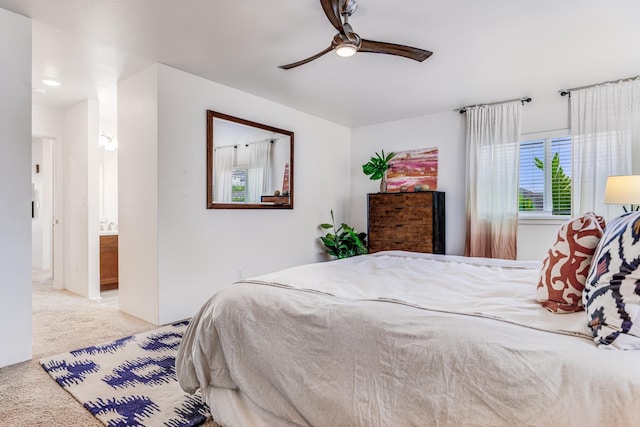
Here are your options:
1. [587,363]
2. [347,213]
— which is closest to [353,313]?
[587,363]

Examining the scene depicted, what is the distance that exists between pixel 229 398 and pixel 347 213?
419 cm

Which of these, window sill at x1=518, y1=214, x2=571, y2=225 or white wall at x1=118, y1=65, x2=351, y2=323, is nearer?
white wall at x1=118, y1=65, x2=351, y2=323

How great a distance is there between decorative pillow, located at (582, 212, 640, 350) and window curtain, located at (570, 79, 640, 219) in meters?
3.03

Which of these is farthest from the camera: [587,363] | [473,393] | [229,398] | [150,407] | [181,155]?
[181,155]

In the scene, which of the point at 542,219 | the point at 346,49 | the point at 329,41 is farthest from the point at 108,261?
the point at 542,219

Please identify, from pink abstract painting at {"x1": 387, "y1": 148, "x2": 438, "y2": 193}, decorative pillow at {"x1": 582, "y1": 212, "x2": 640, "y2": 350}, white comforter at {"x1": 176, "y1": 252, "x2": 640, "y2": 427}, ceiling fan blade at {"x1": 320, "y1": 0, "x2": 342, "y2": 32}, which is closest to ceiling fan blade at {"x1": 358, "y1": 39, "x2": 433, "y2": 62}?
ceiling fan blade at {"x1": 320, "y1": 0, "x2": 342, "y2": 32}

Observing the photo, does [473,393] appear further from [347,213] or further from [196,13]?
[347,213]

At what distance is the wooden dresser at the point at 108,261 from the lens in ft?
15.0

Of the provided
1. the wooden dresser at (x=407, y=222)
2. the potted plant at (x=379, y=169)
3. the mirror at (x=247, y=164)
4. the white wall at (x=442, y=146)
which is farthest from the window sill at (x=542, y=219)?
the mirror at (x=247, y=164)

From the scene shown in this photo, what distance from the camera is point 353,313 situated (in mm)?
1296

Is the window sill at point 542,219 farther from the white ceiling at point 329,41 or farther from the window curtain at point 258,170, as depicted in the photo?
the window curtain at point 258,170

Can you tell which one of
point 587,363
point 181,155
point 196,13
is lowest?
point 587,363

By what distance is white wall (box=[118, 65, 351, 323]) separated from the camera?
3.19 m

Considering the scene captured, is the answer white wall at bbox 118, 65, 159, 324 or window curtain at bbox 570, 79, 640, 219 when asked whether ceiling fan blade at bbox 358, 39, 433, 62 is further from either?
window curtain at bbox 570, 79, 640, 219
